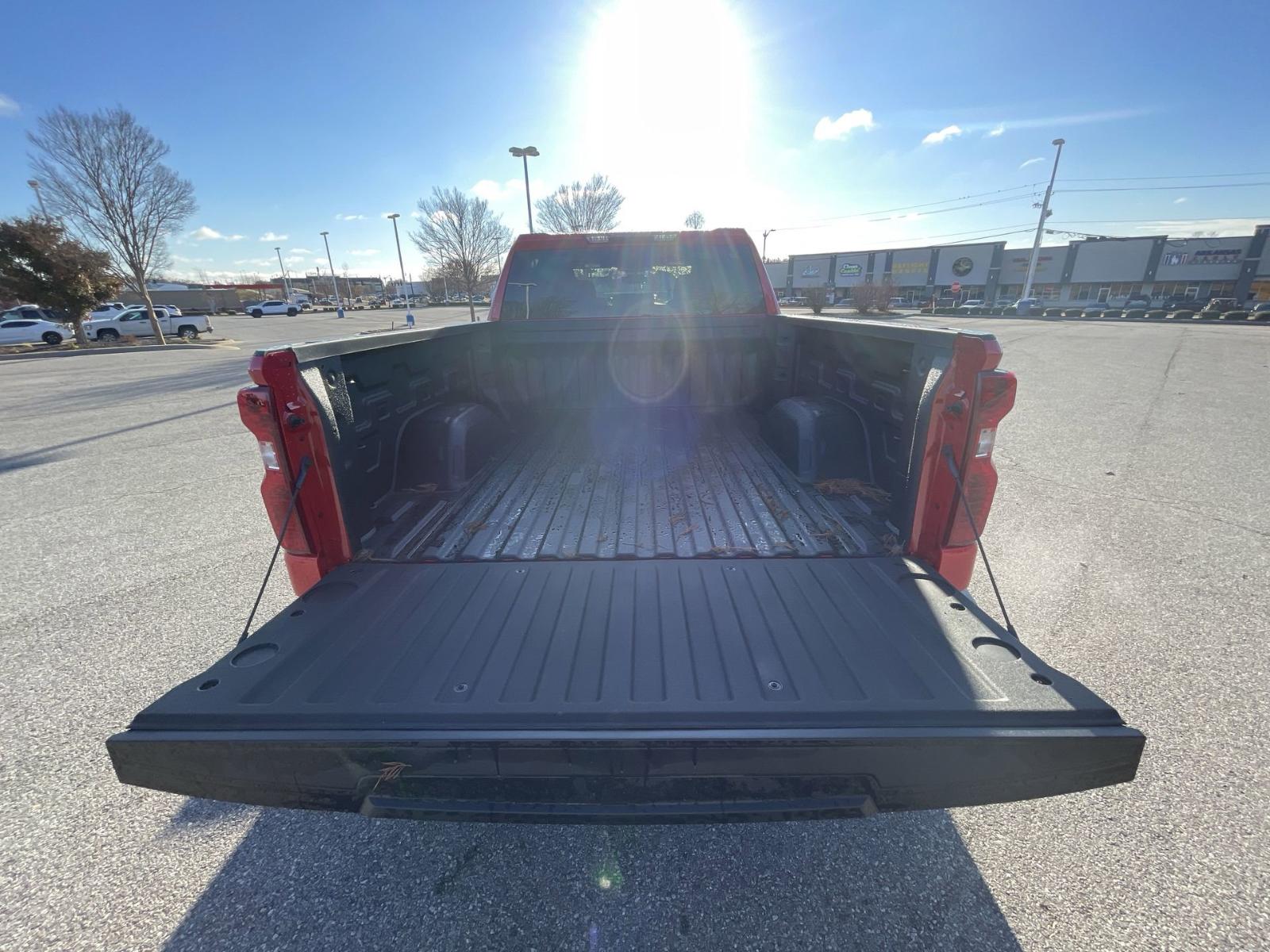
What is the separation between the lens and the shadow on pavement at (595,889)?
5.60ft

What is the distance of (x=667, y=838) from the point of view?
81.7 inches

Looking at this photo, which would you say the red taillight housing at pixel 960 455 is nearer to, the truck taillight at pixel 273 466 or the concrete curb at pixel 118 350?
the truck taillight at pixel 273 466

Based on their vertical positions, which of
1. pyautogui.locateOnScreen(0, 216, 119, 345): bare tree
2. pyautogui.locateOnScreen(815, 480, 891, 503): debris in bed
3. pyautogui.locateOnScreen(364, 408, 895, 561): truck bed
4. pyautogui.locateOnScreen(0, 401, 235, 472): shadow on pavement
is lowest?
pyautogui.locateOnScreen(0, 401, 235, 472): shadow on pavement

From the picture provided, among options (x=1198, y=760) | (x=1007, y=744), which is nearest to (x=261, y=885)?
(x=1007, y=744)

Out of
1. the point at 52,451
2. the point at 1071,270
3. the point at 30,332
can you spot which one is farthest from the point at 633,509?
the point at 1071,270

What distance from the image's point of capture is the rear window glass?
167 inches

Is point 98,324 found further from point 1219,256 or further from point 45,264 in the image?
point 1219,256

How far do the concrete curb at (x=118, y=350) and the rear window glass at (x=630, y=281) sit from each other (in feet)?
90.0

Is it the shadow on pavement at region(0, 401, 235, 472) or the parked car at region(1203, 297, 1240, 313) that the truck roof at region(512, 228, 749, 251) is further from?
the parked car at region(1203, 297, 1240, 313)

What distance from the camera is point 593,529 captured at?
260 centimetres

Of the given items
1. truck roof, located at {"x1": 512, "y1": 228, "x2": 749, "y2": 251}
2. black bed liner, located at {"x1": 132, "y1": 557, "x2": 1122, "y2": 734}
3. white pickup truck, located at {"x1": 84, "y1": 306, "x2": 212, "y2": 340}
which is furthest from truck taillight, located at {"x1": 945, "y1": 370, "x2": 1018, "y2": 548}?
white pickup truck, located at {"x1": 84, "y1": 306, "x2": 212, "y2": 340}

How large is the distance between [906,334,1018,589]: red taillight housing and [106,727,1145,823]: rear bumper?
0.87 meters

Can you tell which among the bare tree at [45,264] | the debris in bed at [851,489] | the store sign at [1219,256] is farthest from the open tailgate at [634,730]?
the store sign at [1219,256]

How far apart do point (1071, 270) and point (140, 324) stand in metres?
82.9
